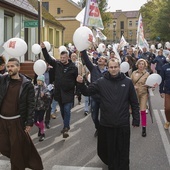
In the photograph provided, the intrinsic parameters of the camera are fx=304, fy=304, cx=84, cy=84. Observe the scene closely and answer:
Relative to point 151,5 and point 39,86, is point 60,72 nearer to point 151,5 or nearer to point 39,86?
point 39,86

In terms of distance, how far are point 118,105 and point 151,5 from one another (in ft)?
194

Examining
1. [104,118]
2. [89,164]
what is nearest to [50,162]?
[89,164]

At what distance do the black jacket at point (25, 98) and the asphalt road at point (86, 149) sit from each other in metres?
1.01

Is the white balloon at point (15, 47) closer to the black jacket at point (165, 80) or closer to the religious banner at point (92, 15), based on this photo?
the religious banner at point (92, 15)

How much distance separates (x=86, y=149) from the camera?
19.1 feet

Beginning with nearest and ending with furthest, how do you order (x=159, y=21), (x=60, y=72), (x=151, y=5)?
(x=60, y=72), (x=159, y=21), (x=151, y=5)

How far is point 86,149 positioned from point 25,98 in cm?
206

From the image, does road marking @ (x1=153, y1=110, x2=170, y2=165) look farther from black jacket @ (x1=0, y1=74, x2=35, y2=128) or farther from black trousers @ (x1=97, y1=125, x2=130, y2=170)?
black jacket @ (x1=0, y1=74, x2=35, y2=128)

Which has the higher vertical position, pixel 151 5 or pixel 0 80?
pixel 151 5

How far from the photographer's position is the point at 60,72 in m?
6.52

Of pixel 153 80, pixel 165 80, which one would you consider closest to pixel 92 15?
pixel 153 80

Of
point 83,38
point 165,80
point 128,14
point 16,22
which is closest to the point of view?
point 83,38

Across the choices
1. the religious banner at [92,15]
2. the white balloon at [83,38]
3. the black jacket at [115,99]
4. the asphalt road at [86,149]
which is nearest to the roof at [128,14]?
the religious banner at [92,15]

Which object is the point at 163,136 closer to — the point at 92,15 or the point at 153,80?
the point at 153,80
